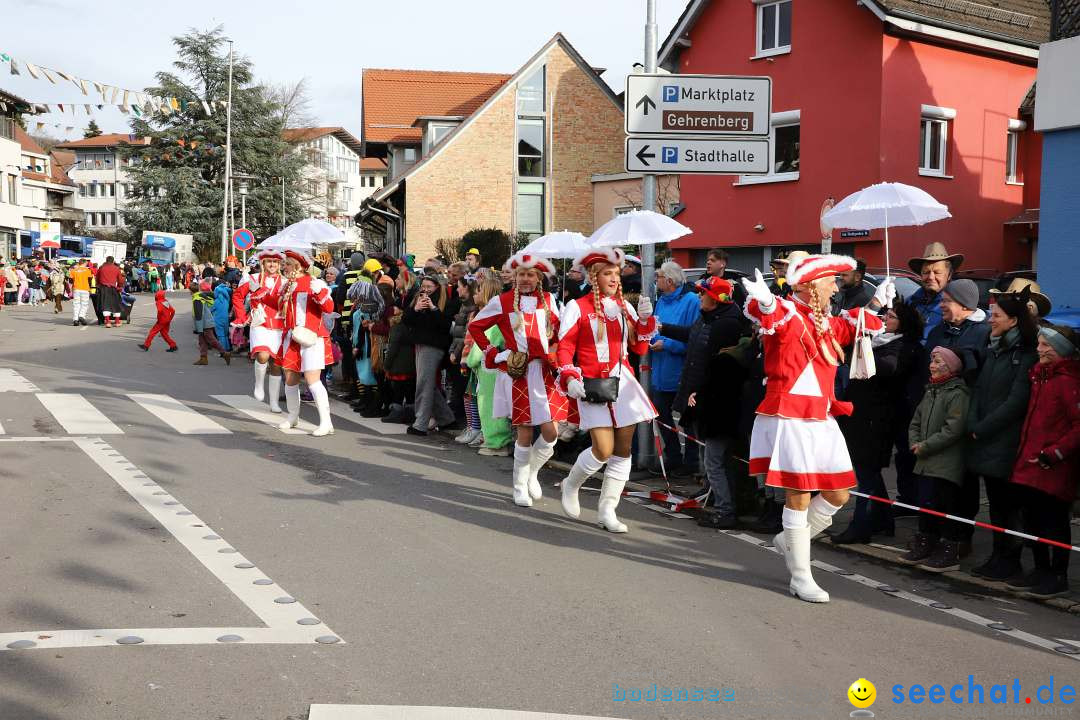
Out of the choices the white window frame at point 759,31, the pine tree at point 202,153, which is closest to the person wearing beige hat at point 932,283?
the white window frame at point 759,31

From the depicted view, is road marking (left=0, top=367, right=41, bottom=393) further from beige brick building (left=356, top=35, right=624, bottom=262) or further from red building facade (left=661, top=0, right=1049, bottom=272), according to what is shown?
beige brick building (left=356, top=35, right=624, bottom=262)

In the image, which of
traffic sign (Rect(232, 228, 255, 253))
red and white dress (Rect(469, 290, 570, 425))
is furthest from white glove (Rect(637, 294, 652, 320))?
traffic sign (Rect(232, 228, 255, 253))

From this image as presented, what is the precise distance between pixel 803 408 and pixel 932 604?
51.3 inches

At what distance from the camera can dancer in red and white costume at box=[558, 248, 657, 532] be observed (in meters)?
7.98

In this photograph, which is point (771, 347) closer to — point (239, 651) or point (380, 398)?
point (239, 651)

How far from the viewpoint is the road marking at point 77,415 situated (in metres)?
12.0

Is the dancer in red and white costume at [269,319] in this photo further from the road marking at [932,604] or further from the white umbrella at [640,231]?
the road marking at [932,604]

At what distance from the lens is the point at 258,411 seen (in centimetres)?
1401

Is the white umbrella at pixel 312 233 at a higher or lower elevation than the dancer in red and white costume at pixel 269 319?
higher

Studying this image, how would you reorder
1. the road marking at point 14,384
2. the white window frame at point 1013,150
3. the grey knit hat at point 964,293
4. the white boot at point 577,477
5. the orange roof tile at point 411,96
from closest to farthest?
the grey knit hat at point 964,293 → the white boot at point 577,477 → the road marking at point 14,384 → the white window frame at point 1013,150 → the orange roof tile at point 411,96

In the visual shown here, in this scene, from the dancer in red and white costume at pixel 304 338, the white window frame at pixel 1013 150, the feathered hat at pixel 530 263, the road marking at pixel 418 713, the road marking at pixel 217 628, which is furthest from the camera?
the white window frame at pixel 1013 150

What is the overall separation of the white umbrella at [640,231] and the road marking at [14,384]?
9.31 m

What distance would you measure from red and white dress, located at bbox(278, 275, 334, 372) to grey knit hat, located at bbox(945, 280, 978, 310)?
23.6ft

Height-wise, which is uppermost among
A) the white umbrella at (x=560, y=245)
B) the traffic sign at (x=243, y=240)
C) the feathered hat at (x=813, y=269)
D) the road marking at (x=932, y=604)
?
the traffic sign at (x=243, y=240)
